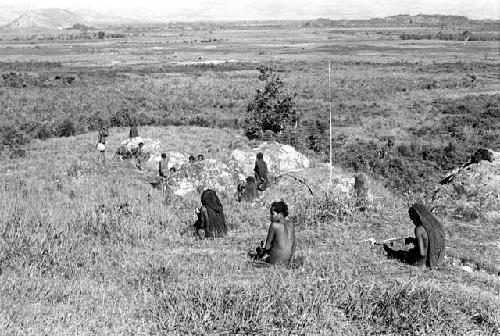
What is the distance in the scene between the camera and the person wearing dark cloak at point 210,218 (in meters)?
9.78

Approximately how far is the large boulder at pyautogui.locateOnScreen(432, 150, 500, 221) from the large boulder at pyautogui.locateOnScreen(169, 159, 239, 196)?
5634 mm

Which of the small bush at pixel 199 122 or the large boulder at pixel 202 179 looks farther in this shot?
the small bush at pixel 199 122

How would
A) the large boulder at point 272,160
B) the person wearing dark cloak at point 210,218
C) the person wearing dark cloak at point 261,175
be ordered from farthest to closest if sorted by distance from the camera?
the large boulder at point 272,160 < the person wearing dark cloak at point 261,175 < the person wearing dark cloak at point 210,218

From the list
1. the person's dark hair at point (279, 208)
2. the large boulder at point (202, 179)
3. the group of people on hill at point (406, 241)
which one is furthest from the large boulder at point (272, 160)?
the person's dark hair at point (279, 208)

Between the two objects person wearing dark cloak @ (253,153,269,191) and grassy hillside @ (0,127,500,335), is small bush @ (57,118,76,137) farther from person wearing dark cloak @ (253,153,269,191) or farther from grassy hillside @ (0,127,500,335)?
person wearing dark cloak @ (253,153,269,191)

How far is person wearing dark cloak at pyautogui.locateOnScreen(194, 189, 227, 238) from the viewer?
9.78m

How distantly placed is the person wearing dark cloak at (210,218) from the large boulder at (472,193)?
5.82 meters

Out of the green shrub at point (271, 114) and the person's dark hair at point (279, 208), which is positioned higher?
the person's dark hair at point (279, 208)

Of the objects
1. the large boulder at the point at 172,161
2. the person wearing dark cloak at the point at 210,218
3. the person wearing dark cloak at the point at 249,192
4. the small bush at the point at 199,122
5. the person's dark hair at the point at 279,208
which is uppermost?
the person's dark hair at the point at 279,208

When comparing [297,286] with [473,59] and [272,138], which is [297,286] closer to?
[272,138]

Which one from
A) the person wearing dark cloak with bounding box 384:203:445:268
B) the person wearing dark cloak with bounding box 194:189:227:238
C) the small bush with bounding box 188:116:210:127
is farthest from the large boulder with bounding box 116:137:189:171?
the person wearing dark cloak with bounding box 384:203:445:268

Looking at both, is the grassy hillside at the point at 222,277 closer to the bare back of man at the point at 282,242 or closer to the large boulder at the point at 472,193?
the bare back of man at the point at 282,242

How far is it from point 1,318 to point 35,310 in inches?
16.1

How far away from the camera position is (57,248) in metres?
7.79
